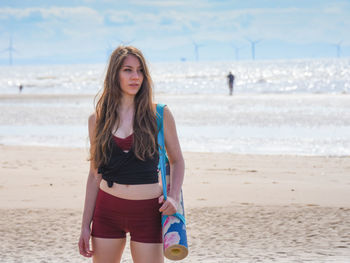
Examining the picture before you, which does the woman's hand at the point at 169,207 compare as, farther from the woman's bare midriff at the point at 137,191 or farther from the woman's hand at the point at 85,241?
the woman's hand at the point at 85,241

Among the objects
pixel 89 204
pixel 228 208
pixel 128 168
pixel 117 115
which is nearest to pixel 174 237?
pixel 128 168

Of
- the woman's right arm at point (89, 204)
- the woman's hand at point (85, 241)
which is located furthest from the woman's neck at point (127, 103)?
the woman's hand at point (85, 241)

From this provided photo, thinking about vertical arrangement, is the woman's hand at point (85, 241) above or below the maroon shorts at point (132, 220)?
below

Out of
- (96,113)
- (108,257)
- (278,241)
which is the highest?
(96,113)

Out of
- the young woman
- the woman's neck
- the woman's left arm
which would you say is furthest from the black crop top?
the woman's neck

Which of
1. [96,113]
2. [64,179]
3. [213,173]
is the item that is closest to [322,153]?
[213,173]

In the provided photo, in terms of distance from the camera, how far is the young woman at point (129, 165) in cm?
328

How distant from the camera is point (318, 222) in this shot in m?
7.46

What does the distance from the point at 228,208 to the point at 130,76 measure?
17.6ft

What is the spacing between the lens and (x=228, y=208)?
8.39m

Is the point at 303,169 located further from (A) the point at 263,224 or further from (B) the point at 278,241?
(B) the point at 278,241

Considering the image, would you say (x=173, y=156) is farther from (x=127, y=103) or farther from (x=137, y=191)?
(x=127, y=103)

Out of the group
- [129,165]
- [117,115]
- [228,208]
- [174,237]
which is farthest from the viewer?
[228,208]

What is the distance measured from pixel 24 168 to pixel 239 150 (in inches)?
214
